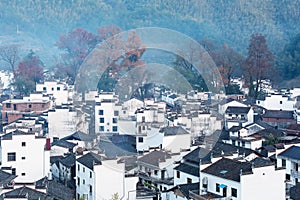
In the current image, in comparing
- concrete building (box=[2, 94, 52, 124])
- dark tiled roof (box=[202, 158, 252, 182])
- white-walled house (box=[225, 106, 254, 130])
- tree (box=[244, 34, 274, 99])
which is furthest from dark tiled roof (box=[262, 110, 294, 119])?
dark tiled roof (box=[202, 158, 252, 182])

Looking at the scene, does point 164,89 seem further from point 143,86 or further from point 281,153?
point 281,153

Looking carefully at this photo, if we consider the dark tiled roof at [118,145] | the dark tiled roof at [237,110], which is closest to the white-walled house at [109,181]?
the dark tiled roof at [118,145]

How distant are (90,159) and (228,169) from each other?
1976 millimetres

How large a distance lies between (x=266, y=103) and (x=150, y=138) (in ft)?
18.1

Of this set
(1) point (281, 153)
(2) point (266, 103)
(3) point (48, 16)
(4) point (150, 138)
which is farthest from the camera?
(3) point (48, 16)

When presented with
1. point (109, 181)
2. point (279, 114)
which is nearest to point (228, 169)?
point (109, 181)

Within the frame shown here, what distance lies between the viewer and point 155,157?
8781 mm

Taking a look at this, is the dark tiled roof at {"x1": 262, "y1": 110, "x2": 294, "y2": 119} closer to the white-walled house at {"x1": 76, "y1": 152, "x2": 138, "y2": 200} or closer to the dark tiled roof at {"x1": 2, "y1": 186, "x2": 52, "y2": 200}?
the white-walled house at {"x1": 76, "y1": 152, "x2": 138, "y2": 200}

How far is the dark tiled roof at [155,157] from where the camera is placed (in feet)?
28.0

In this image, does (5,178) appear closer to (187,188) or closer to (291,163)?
(187,188)

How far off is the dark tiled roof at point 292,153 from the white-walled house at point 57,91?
9.11 m

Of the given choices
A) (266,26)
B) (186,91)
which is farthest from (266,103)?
(266,26)

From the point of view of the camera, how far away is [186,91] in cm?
1698

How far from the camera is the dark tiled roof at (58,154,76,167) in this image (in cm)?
860
